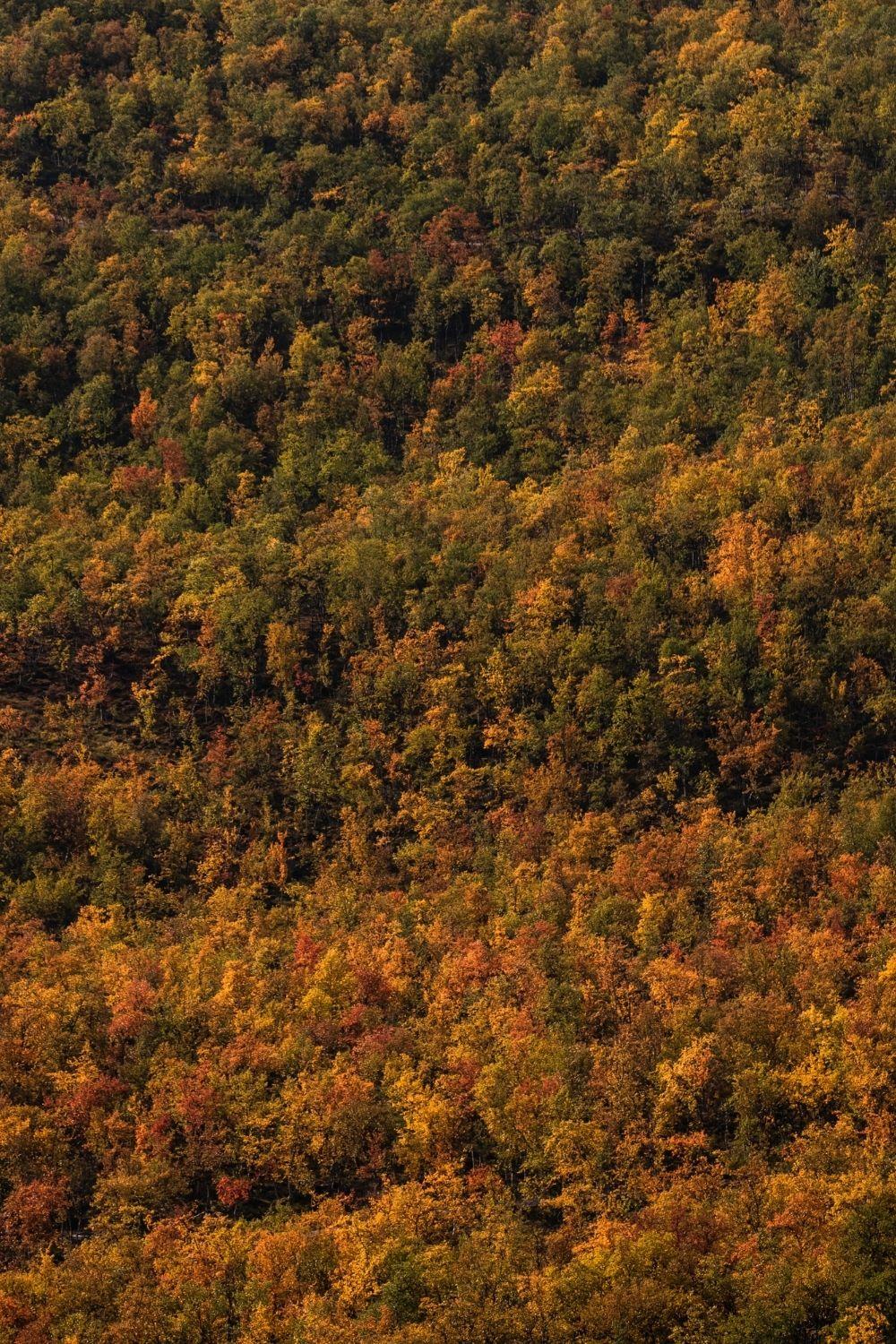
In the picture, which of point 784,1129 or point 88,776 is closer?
point 784,1129

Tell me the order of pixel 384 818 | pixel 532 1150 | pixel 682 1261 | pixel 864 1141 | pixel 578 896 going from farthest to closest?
pixel 384 818
pixel 578 896
pixel 532 1150
pixel 864 1141
pixel 682 1261

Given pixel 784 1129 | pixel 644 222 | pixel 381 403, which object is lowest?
pixel 784 1129

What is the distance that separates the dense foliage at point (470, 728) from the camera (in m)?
88.0

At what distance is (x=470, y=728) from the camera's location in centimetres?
13650

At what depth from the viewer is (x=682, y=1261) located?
79875 millimetres

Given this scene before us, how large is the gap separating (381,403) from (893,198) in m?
53.8

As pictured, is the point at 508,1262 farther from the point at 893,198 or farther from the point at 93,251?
the point at 93,251

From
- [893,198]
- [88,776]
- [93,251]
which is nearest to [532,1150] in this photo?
[88,776]

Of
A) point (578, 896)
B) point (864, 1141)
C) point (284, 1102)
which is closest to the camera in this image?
point (864, 1141)

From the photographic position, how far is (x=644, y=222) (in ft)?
588

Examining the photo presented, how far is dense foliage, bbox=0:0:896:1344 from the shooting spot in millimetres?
88000

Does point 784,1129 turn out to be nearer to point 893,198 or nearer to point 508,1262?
point 508,1262

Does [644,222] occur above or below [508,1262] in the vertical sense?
above

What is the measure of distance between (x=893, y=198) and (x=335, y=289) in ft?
188
